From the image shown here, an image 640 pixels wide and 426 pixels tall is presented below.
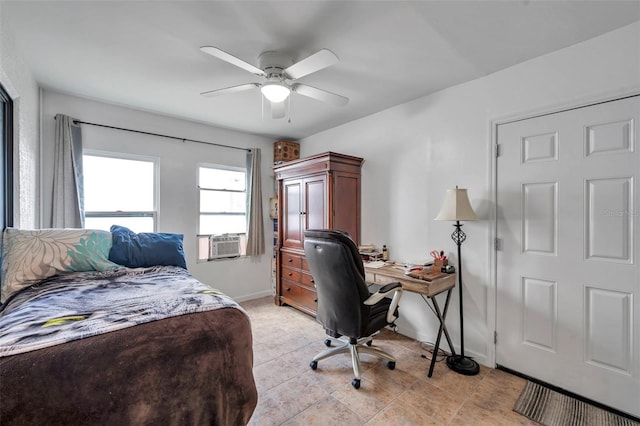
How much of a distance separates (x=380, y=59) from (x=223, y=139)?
8.53 ft

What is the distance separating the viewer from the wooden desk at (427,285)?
2164 millimetres

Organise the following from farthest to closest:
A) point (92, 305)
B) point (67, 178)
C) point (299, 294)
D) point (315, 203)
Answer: point (299, 294) < point (315, 203) < point (67, 178) < point (92, 305)

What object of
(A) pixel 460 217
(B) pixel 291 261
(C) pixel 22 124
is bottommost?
(B) pixel 291 261

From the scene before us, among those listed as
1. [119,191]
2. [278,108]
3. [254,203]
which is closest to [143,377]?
[278,108]

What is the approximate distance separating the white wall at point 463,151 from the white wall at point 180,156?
1.83 metres

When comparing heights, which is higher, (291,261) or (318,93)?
(318,93)

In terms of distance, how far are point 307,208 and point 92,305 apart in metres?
2.39

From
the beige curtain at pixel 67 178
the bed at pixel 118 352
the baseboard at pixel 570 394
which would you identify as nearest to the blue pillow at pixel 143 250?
→ the bed at pixel 118 352

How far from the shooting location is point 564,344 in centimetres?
195

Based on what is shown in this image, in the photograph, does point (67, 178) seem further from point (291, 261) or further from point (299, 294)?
point (299, 294)

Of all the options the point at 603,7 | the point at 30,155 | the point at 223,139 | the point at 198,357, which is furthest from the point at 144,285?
the point at 603,7

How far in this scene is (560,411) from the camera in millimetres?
1761

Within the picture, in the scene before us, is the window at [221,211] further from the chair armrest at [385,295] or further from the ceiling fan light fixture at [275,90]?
the chair armrest at [385,295]

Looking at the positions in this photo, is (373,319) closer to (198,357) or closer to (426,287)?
(426,287)
